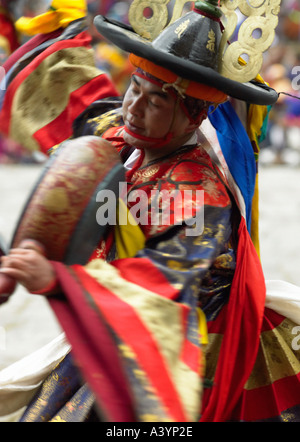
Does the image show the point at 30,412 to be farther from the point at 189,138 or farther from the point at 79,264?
the point at 189,138

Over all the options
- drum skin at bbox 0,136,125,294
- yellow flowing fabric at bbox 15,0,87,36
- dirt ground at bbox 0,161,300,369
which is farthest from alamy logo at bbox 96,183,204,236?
yellow flowing fabric at bbox 15,0,87,36

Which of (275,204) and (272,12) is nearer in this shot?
(272,12)

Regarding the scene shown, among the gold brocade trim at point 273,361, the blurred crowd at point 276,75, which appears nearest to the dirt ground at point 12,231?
the blurred crowd at point 276,75

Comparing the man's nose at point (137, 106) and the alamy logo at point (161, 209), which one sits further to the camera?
the man's nose at point (137, 106)

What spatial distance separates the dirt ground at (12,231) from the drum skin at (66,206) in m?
0.62

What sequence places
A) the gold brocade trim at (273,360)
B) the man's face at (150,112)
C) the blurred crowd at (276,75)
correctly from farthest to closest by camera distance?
the blurred crowd at (276,75)
the gold brocade trim at (273,360)
the man's face at (150,112)

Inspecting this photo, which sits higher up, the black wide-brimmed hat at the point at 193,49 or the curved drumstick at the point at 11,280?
the black wide-brimmed hat at the point at 193,49

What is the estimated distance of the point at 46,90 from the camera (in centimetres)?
226

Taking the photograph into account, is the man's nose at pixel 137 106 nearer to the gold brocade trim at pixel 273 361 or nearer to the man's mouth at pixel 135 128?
the man's mouth at pixel 135 128

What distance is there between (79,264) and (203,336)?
413 millimetres

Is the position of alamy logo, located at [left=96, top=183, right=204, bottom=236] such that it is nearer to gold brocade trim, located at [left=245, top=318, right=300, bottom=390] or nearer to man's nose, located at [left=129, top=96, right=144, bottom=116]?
man's nose, located at [left=129, top=96, right=144, bottom=116]

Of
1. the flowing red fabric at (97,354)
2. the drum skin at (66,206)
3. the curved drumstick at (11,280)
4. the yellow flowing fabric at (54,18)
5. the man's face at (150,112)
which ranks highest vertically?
the yellow flowing fabric at (54,18)

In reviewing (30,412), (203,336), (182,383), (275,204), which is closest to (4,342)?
(30,412)

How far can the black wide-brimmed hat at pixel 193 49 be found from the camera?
1708 millimetres
